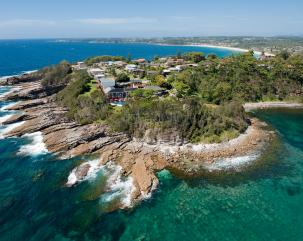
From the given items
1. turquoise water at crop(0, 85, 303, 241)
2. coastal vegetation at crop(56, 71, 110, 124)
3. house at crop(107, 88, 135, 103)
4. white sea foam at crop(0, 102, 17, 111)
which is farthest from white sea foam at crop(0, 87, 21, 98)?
turquoise water at crop(0, 85, 303, 241)

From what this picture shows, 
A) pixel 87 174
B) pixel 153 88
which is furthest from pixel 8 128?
pixel 153 88

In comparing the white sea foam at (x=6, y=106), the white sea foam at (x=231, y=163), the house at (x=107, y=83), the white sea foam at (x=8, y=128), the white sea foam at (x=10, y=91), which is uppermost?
the house at (x=107, y=83)

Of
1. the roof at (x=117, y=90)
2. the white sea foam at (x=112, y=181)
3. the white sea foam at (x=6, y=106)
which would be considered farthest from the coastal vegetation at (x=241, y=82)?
the white sea foam at (x=6, y=106)

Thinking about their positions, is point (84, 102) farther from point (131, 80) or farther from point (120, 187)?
point (120, 187)

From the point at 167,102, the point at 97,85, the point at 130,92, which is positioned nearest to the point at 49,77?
the point at 97,85

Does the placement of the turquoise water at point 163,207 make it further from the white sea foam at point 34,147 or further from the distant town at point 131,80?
the distant town at point 131,80

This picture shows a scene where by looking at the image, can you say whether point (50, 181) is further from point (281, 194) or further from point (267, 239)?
point (281, 194)
